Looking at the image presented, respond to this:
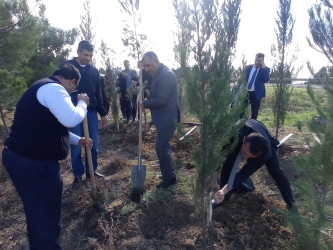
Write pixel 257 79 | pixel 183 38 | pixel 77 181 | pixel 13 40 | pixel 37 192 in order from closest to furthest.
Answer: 1. pixel 37 192
2. pixel 183 38
3. pixel 77 181
4. pixel 13 40
5. pixel 257 79

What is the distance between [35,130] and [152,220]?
188cm

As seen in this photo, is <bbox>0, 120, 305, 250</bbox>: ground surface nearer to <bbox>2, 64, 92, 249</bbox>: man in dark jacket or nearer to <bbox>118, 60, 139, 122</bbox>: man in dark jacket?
<bbox>2, 64, 92, 249</bbox>: man in dark jacket

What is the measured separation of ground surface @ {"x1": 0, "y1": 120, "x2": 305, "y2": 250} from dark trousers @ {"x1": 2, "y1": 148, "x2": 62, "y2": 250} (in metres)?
0.85

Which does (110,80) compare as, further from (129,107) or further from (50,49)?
(50,49)

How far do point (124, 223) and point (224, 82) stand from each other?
2.03 m

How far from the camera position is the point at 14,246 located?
3482 millimetres

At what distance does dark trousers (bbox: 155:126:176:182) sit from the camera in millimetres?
4246

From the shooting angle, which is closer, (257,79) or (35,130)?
(35,130)

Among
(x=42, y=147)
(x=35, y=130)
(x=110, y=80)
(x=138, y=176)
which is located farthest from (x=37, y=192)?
(x=110, y=80)

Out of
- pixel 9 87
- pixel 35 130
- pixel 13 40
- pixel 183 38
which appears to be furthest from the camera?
pixel 13 40

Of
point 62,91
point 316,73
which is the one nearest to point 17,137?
point 62,91

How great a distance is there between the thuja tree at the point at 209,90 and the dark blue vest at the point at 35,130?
4.17ft

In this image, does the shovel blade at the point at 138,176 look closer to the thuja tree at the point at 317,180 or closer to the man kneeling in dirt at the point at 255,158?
the man kneeling in dirt at the point at 255,158

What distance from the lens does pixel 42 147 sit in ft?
8.25
